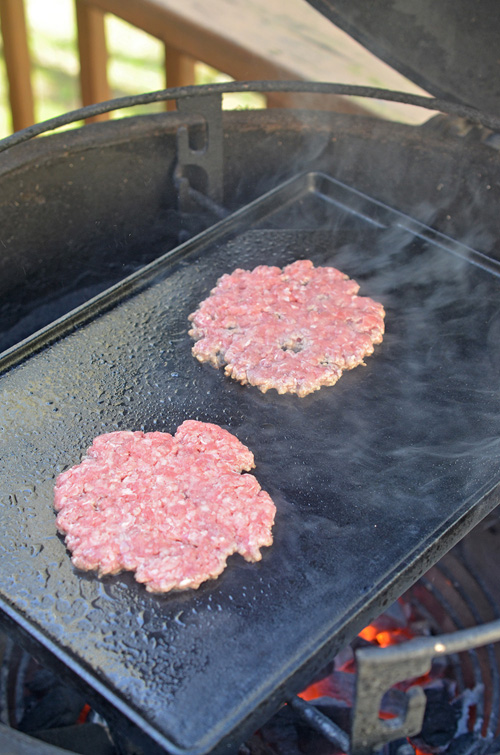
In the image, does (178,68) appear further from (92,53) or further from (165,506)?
(165,506)

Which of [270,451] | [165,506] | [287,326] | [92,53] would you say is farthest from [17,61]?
[165,506]

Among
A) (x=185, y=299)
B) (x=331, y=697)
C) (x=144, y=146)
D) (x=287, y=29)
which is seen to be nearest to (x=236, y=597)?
(x=331, y=697)

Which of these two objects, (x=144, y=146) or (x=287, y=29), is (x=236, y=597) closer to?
(x=144, y=146)

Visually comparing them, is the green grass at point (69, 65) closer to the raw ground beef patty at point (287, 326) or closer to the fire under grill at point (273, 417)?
the fire under grill at point (273, 417)

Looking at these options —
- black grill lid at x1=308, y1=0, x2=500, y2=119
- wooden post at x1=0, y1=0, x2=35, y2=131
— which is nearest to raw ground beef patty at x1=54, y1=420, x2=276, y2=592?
black grill lid at x1=308, y1=0, x2=500, y2=119

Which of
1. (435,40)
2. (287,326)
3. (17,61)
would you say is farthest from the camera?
(17,61)

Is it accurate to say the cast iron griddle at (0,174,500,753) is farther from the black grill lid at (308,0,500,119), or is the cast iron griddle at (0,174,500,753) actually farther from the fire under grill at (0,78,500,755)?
the black grill lid at (308,0,500,119)

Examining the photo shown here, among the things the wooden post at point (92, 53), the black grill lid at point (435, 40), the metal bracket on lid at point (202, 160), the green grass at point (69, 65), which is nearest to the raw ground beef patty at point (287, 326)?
the metal bracket on lid at point (202, 160)

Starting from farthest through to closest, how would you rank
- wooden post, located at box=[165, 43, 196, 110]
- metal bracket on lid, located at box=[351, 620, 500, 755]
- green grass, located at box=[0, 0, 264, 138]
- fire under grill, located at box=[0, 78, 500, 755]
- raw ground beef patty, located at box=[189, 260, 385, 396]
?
1. green grass, located at box=[0, 0, 264, 138]
2. wooden post, located at box=[165, 43, 196, 110]
3. raw ground beef patty, located at box=[189, 260, 385, 396]
4. fire under grill, located at box=[0, 78, 500, 755]
5. metal bracket on lid, located at box=[351, 620, 500, 755]
